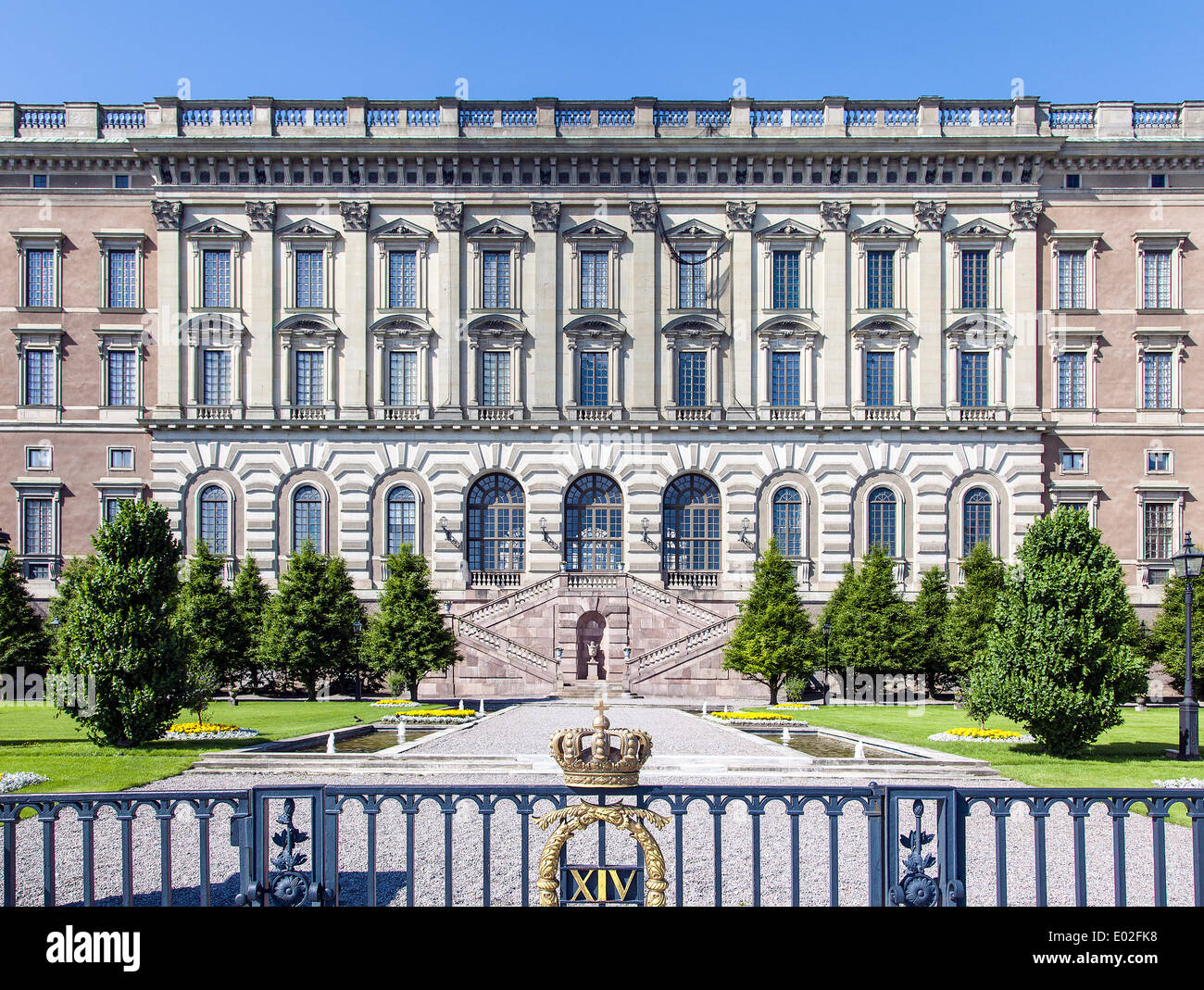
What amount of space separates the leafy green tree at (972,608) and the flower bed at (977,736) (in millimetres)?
11572

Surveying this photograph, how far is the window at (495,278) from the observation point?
169ft

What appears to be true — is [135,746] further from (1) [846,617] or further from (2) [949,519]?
(2) [949,519]

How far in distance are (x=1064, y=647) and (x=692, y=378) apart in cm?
3051

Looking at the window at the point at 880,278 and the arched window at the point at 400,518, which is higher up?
the window at the point at 880,278

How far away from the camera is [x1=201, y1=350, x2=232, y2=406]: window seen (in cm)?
5103

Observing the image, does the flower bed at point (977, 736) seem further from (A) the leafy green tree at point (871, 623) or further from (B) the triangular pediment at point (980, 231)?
(B) the triangular pediment at point (980, 231)

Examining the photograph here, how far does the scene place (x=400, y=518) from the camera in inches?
1996

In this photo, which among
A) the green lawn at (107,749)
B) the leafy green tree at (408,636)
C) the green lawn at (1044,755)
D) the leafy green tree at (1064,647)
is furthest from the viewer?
the leafy green tree at (408,636)

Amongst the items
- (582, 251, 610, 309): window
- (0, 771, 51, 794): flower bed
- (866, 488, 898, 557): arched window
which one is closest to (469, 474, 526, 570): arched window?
(582, 251, 610, 309): window

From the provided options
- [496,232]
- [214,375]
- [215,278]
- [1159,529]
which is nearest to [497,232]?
[496,232]

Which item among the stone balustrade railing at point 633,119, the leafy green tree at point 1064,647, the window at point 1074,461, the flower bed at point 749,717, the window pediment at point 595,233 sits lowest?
the flower bed at point 749,717

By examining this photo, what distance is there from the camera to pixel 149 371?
5141 centimetres

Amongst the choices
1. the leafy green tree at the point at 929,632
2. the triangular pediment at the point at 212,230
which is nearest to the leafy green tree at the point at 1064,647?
the leafy green tree at the point at 929,632

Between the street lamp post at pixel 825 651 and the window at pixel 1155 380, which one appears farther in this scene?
the window at pixel 1155 380
